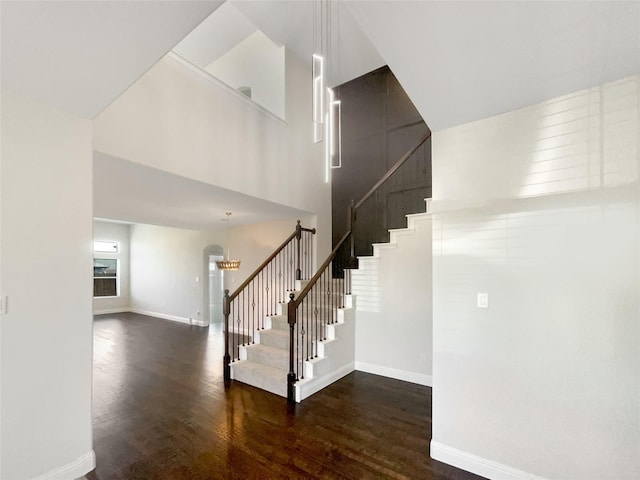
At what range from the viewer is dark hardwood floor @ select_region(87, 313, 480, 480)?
7.39 feet

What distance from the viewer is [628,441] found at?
173 centimetres

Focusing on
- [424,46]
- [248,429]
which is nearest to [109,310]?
[248,429]

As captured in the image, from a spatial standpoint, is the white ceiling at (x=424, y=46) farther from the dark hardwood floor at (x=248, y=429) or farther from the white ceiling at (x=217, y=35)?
the white ceiling at (x=217, y=35)

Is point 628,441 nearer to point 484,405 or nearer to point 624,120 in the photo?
point 484,405

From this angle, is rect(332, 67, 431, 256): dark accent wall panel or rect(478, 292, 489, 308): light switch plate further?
rect(332, 67, 431, 256): dark accent wall panel

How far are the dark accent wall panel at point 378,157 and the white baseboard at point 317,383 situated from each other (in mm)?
2387

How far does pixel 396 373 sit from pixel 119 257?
32.2ft

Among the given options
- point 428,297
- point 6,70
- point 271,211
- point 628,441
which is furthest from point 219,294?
point 628,441

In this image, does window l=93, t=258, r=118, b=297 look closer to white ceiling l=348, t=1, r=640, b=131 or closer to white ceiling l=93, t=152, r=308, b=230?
white ceiling l=93, t=152, r=308, b=230

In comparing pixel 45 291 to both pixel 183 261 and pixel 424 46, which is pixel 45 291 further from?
pixel 183 261

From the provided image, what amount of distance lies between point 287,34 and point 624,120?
497 centimetres

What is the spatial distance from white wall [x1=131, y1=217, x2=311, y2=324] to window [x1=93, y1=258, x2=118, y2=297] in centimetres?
54

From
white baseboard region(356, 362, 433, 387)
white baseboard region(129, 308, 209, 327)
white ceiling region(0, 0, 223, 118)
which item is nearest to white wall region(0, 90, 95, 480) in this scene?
white ceiling region(0, 0, 223, 118)

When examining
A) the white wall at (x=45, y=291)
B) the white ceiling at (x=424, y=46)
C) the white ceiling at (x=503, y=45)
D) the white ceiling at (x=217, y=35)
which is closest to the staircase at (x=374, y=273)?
the white ceiling at (x=424, y=46)
